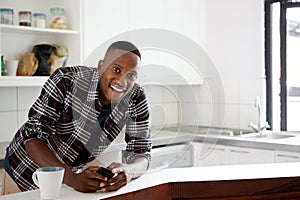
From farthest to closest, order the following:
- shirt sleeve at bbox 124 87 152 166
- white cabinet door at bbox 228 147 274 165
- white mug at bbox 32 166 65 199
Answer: white cabinet door at bbox 228 147 274 165
shirt sleeve at bbox 124 87 152 166
white mug at bbox 32 166 65 199

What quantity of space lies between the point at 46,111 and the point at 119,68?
0.31m

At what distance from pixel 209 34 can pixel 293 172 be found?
277 cm

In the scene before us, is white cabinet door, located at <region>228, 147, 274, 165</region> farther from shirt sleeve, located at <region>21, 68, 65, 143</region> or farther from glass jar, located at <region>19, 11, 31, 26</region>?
shirt sleeve, located at <region>21, 68, 65, 143</region>

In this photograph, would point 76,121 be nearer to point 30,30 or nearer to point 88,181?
point 88,181

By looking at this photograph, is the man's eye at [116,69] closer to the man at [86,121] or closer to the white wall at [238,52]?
the man at [86,121]

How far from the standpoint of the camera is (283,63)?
3.69 meters

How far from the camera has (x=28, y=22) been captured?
2.86 metres

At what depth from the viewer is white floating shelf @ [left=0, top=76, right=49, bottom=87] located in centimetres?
268

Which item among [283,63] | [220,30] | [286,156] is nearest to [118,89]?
[286,156]

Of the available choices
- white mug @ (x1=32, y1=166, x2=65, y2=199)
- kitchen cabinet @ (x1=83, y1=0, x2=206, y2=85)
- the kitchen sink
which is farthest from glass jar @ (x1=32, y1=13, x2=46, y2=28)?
white mug @ (x1=32, y1=166, x2=65, y2=199)

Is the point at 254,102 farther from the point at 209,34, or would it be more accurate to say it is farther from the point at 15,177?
the point at 15,177

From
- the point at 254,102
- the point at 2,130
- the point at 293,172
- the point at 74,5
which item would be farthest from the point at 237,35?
the point at 293,172

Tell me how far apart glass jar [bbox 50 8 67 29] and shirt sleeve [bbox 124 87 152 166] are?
4.96ft

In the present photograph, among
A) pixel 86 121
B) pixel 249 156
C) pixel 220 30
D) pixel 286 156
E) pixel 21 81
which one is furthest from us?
pixel 220 30
